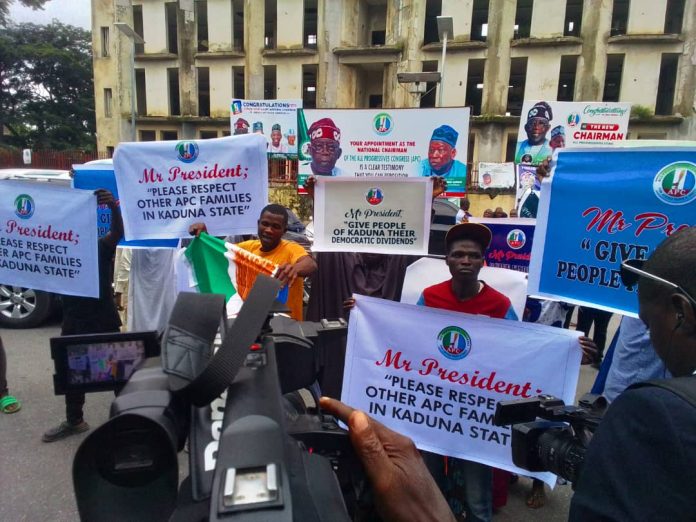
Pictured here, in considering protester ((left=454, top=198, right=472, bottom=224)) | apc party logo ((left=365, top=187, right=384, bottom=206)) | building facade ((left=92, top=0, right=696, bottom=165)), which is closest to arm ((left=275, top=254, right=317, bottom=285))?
apc party logo ((left=365, top=187, right=384, bottom=206))

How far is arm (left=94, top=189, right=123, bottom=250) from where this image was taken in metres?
3.63

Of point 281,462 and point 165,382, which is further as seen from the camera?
point 165,382

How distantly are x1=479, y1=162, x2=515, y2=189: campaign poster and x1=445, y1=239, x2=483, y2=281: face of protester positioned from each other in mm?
15175

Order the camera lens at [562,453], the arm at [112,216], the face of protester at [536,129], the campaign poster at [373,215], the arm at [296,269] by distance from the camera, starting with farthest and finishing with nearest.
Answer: the face of protester at [536,129]
the arm at [112,216]
the campaign poster at [373,215]
the arm at [296,269]
the camera lens at [562,453]

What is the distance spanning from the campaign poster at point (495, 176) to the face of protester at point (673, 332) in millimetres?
16648

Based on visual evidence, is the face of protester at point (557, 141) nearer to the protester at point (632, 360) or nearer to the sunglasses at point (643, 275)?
the protester at point (632, 360)

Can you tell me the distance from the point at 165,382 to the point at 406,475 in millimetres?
487

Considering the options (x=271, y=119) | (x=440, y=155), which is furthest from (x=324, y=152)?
(x=271, y=119)

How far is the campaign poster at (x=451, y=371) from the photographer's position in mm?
2512

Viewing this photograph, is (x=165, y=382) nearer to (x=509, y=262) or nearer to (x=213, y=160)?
(x=213, y=160)

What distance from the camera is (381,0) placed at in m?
27.2

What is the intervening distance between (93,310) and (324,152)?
10.8ft

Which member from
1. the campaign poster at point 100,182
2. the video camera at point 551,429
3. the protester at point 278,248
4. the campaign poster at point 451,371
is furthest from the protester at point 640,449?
the campaign poster at point 100,182

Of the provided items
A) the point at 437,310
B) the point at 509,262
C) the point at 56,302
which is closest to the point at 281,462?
the point at 437,310
